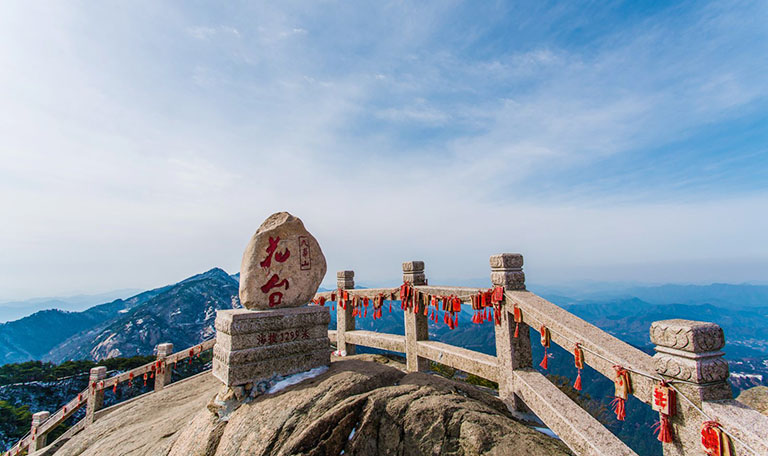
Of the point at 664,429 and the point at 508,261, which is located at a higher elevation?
the point at 508,261

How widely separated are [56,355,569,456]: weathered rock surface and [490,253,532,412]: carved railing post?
31 cm

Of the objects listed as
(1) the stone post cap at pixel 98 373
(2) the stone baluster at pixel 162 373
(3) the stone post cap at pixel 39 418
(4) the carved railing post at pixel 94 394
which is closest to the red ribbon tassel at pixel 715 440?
(2) the stone baluster at pixel 162 373

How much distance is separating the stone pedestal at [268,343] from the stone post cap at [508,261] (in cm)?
365

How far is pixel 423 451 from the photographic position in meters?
4.75

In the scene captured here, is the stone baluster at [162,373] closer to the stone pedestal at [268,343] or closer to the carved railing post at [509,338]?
the stone pedestal at [268,343]

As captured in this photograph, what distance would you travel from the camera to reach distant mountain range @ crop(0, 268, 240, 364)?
8106 cm

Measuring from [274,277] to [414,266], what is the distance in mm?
3564

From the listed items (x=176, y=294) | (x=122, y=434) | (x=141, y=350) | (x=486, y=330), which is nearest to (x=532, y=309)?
(x=122, y=434)

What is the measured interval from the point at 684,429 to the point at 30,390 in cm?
5100

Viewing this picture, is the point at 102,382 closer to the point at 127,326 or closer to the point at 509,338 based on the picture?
the point at 509,338

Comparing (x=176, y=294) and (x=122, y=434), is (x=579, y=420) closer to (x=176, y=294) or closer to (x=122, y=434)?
(x=122, y=434)

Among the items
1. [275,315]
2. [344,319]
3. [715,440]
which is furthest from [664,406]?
[344,319]

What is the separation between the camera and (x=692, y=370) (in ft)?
11.1

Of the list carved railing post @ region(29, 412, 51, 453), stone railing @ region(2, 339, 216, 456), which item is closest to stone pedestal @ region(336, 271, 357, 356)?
stone railing @ region(2, 339, 216, 456)
